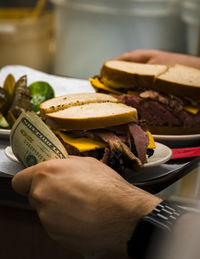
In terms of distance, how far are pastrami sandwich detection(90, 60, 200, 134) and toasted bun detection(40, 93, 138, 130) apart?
185 mm

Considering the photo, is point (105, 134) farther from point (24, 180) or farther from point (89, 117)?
point (24, 180)

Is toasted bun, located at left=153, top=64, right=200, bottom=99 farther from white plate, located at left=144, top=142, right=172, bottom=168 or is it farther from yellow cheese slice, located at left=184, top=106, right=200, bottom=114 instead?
white plate, located at left=144, top=142, right=172, bottom=168

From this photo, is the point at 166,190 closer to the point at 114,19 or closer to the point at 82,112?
the point at 82,112

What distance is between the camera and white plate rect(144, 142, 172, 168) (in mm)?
1202

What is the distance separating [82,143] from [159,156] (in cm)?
20

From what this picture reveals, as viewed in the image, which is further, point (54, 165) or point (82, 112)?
point (82, 112)

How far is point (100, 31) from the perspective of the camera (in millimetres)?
2883

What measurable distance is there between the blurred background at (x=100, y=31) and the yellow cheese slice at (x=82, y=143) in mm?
1631

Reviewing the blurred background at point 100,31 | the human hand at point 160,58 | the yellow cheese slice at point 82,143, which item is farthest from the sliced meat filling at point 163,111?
the blurred background at point 100,31

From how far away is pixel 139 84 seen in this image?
63.2 inches

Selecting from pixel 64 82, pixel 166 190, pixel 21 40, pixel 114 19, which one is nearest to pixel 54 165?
pixel 166 190

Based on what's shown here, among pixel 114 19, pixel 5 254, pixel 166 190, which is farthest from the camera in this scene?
pixel 114 19

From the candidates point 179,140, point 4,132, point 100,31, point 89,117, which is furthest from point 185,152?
point 100,31

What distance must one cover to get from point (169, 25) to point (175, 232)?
7.42ft
